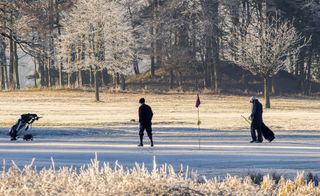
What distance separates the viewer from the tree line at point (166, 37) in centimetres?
6419

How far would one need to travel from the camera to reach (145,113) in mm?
22734

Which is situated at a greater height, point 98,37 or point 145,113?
point 98,37

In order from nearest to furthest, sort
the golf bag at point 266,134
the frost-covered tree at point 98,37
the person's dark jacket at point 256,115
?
the person's dark jacket at point 256,115, the golf bag at point 266,134, the frost-covered tree at point 98,37

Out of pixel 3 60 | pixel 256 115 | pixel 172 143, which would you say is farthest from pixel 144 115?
pixel 3 60

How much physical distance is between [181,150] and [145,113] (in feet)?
5.27

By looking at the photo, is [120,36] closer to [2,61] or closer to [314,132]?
[2,61]

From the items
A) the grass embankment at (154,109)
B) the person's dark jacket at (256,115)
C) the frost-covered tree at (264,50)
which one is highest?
the frost-covered tree at (264,50)

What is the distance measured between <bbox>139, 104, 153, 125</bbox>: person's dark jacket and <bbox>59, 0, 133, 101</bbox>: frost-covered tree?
3921cm

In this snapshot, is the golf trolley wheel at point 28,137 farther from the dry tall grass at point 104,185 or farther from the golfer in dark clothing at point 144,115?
the dry tall grass at point 104,185

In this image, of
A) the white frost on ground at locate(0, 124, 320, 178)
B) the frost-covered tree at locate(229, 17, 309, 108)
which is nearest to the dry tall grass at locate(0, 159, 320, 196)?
the white frost on ground at locate(0, 124, 320, 178)

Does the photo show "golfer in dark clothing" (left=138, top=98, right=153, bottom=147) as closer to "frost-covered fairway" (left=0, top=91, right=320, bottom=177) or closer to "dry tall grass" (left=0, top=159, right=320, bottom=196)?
"frost-covered fairway" (left=0, top=91, right=320, bottom=177)

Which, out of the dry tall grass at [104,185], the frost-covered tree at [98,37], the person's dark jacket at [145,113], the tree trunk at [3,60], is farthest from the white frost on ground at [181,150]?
the tree trunk at [3,60]

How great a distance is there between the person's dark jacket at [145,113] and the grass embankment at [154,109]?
480 inches

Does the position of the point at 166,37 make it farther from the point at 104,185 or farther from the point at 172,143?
the point at 104,185
